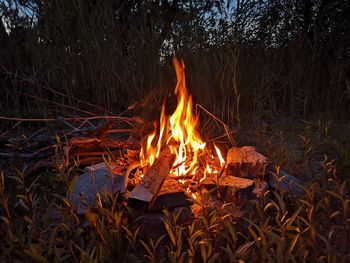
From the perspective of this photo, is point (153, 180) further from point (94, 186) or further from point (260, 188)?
point (260, 188)

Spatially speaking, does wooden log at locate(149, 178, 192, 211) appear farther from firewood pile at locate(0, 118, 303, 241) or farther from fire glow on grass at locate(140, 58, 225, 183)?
fire glow on grass at locate(140, 58, 225, 183)

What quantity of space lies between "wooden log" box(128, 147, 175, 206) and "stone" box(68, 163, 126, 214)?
0.15 meters

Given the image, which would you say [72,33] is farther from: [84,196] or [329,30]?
[329,30]

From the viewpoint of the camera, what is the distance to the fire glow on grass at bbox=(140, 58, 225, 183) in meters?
2.56

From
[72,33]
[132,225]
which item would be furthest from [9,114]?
[132,225]

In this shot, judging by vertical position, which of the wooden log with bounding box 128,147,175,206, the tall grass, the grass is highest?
the tall grass

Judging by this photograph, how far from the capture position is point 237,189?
2.19 m

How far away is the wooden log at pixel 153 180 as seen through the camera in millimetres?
2051

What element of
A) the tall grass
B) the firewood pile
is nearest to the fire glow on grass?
the firewood pile

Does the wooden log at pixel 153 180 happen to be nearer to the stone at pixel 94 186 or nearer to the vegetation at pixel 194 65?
the stone at pixel 94 186

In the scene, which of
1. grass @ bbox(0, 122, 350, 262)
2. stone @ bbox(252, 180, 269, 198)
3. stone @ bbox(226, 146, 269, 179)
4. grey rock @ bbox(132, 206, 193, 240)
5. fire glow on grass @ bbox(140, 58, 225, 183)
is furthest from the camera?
fire glow on grass @ bbox(140, 58, 225, 183)

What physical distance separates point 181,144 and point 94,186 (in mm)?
663

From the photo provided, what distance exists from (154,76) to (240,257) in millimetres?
2974

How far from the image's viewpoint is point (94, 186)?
2.21 m
